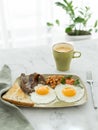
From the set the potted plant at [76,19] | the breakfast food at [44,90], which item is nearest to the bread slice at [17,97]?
the breakfast food at [44,90]

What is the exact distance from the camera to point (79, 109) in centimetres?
89

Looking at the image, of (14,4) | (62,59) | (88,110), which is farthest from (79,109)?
(14,4)

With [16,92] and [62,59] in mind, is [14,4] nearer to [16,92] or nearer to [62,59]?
[62,59]

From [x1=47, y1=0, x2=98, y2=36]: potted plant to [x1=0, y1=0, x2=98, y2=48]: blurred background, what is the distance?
0.07m

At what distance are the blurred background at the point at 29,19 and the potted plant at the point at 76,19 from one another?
73 mm

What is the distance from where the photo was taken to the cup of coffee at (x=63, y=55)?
106 centimetres

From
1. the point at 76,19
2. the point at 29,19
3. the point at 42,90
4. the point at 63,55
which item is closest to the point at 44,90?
the point at 42,90

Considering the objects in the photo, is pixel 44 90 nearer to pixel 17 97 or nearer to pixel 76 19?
pixel 17 97

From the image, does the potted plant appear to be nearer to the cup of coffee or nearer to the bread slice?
the cup of coffee

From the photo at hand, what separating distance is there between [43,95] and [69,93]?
Result: 3.7 inches

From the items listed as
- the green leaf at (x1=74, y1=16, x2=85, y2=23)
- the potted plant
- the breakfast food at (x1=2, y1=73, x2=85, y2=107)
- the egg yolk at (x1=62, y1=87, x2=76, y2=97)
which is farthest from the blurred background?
the egg yolk at (x1=62, y1=87, x2=76, y2=97)

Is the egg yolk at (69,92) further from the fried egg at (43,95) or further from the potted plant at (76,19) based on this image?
the potted plant at (76,19)

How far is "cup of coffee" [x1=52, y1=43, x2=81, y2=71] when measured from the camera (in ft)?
3.49

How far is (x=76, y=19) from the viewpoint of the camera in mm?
2031
